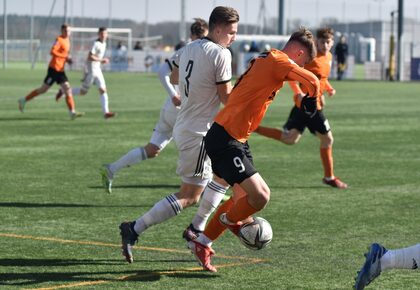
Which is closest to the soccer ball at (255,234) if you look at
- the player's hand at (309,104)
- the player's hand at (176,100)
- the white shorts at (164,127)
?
the player's hand at (309,104)

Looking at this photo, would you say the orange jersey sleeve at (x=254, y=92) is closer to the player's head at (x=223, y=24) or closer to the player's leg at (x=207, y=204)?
the player's head at (x=223, y=24)

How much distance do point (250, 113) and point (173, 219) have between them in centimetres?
324

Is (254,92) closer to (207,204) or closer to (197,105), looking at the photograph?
(197,105)

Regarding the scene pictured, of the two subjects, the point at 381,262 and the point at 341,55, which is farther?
the point at 341,55

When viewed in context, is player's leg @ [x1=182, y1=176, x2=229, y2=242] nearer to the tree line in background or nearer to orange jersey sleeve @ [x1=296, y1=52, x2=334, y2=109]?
orange jersey sleeve @ [x1=296, y1=52, x2=334, y2=109]

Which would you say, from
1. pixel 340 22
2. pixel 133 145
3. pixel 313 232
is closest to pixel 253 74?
pixel 313 232

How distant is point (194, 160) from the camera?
880 centimetres

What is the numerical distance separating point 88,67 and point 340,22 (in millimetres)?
68828

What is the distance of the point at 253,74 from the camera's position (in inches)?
317

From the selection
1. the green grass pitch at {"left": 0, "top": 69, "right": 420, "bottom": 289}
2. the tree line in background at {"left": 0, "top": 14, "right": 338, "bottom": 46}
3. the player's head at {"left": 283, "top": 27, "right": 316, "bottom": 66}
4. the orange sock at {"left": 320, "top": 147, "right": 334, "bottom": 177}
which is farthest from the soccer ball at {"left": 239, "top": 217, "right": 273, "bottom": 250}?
the tree line in background at {"left": 0, "top": 14, "right": 338, "bottom": 46}

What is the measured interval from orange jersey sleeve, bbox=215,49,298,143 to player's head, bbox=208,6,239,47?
20.4 inches

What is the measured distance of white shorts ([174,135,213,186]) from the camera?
28.9 feet

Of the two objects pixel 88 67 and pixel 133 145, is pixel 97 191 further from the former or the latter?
pixel 88 67

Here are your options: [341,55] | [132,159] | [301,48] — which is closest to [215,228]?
[301,48]
